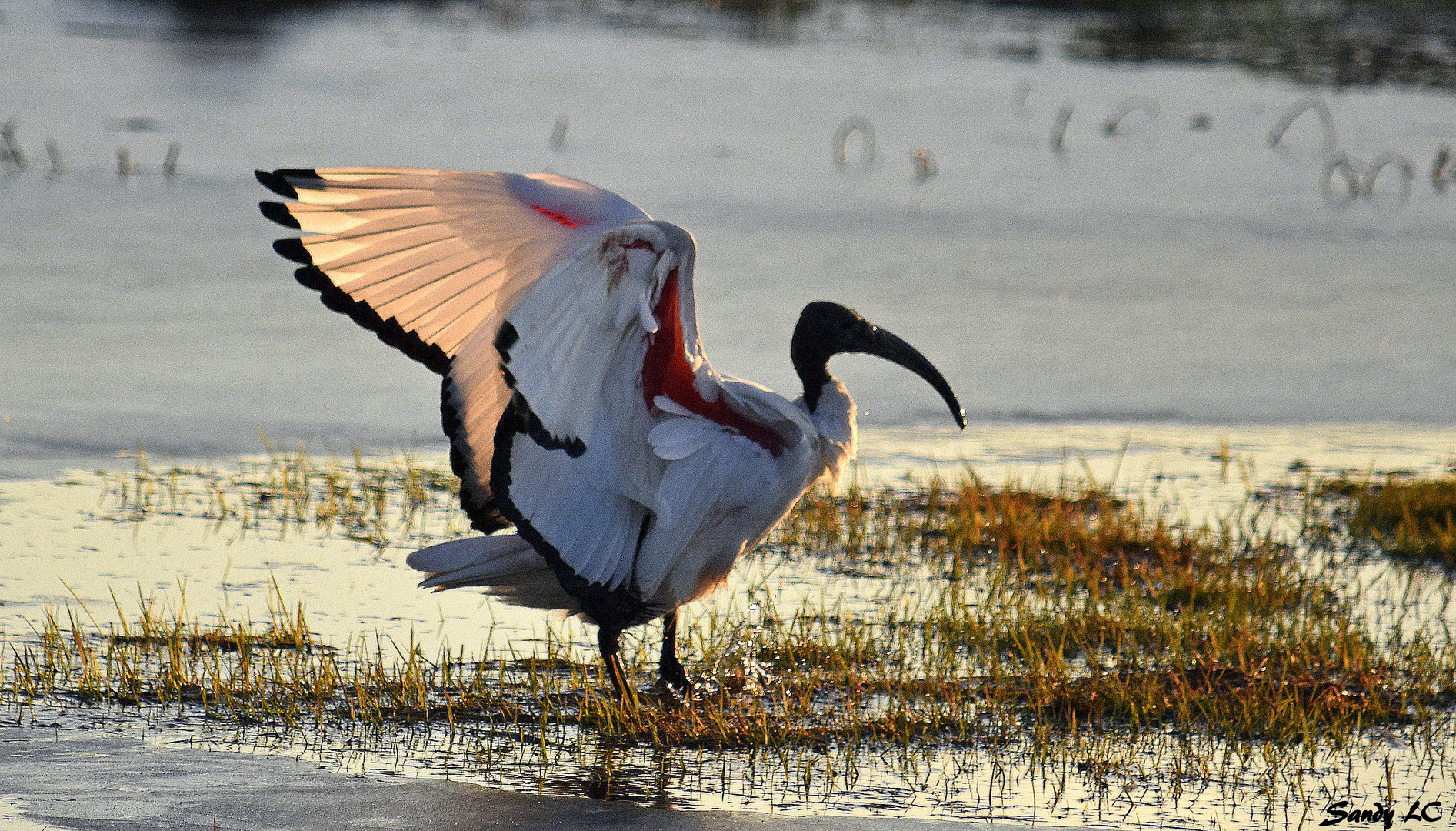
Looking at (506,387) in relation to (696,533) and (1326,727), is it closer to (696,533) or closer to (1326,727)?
(696,533)

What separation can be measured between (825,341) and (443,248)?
1166 millimetres

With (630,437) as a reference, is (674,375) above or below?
above

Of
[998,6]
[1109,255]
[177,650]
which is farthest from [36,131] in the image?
[998,6]

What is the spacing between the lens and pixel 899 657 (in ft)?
18.1

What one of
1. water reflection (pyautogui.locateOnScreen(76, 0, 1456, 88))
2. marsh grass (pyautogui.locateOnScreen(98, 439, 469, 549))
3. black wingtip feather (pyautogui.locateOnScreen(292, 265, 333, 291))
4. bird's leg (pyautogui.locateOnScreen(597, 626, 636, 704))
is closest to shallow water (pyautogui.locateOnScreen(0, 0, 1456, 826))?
marsh grass (pyautogui.locateOnScreen(98, 439, 469, 549))

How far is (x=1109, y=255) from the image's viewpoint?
48.0 ft

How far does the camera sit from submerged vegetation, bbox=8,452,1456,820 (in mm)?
4758

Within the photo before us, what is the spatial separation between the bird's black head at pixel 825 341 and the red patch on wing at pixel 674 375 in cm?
44

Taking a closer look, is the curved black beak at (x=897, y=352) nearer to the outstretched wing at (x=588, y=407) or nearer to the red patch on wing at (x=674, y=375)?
the red patch on wing at (x=674, y=375)

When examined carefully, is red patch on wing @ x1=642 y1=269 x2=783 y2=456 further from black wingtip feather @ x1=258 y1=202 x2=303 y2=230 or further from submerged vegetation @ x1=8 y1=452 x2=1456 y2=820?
black wingtip feather @ x1=258 y1=202 x2=303 y2=230

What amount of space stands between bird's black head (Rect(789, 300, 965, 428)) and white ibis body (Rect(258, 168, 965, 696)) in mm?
62

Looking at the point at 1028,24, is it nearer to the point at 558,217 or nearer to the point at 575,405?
the point at 558,217

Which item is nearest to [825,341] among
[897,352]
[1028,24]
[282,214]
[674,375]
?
[897,352]

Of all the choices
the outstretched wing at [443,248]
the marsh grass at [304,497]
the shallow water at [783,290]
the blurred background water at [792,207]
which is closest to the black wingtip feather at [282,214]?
the outstretched wing at [443,248]
